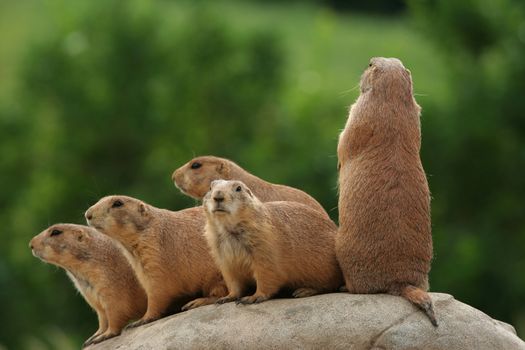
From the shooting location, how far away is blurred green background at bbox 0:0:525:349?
1206 inches

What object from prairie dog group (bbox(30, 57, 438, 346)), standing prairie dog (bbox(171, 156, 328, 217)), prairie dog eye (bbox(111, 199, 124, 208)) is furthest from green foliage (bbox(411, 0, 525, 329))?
prairie dog eye (bbox(111, 199, 124, 208))

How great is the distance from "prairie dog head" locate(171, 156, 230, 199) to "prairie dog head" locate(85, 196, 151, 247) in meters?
1.11

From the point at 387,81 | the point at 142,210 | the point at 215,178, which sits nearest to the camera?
the point at 387,81

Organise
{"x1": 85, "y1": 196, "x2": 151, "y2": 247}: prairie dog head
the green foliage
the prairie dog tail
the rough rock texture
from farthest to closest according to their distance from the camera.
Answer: the green foliage < {"x1": 85, "y1": 196, "x2": 151, "y2": 247}: prairie dog head < the prairie dog tail < the rough rock texture

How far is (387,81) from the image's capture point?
43.1ft

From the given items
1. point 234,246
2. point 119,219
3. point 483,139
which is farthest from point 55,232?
point 483,139

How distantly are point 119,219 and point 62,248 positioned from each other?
0.93 meters

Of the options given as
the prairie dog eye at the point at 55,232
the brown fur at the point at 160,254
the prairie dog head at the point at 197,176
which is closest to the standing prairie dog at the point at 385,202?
the brown fur at the point at 160,254

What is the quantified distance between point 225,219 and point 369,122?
5.88ft

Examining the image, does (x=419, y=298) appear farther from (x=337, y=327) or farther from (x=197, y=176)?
(x=197, y=176)

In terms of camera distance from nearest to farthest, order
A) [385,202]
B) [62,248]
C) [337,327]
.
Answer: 1. [337,327]
2. [385,202]
3. [62,248]

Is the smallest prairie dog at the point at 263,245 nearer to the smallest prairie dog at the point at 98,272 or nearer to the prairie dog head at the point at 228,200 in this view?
the prairie dog head at the point at 228,200

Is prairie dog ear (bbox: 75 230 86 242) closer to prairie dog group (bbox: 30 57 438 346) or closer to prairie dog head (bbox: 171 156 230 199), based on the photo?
prairie dog group (bbox: 30 57 438 346)

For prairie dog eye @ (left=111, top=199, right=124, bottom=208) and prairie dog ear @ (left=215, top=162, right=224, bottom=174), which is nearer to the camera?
prairie dog eye @ (left=111, top=199, right=124, bottom=208)
